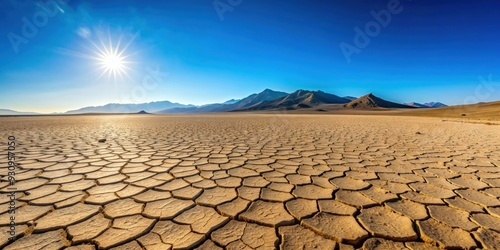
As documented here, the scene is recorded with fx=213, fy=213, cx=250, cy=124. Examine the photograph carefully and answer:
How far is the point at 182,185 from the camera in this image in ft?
6.51

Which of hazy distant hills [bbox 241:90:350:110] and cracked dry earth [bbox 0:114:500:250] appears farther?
hazy distant hills [bbox 241:90:350:110]

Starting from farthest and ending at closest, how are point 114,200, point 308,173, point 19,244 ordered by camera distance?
1. point 308,173
2. point 114,200
3. point 19,244

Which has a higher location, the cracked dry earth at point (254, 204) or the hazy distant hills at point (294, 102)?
the hazy distant hills at point (294, 102)

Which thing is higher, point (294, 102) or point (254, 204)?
point (294, 102)

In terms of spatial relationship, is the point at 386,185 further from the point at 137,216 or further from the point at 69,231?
the point at 69,231

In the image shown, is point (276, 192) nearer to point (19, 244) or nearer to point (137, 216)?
point (137, 216)

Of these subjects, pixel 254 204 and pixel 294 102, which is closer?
pixel 254 204

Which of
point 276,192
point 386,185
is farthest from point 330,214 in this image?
point 386,185

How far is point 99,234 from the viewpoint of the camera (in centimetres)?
122

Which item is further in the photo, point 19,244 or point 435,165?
point 435,165

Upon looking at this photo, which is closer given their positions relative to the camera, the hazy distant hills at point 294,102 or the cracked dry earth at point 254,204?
the cracked dry earth at point 254,204

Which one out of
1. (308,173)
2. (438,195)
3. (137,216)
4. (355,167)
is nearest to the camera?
(137,216)

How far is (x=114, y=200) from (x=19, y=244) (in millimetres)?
549

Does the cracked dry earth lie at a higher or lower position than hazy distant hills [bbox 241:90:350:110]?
lower
